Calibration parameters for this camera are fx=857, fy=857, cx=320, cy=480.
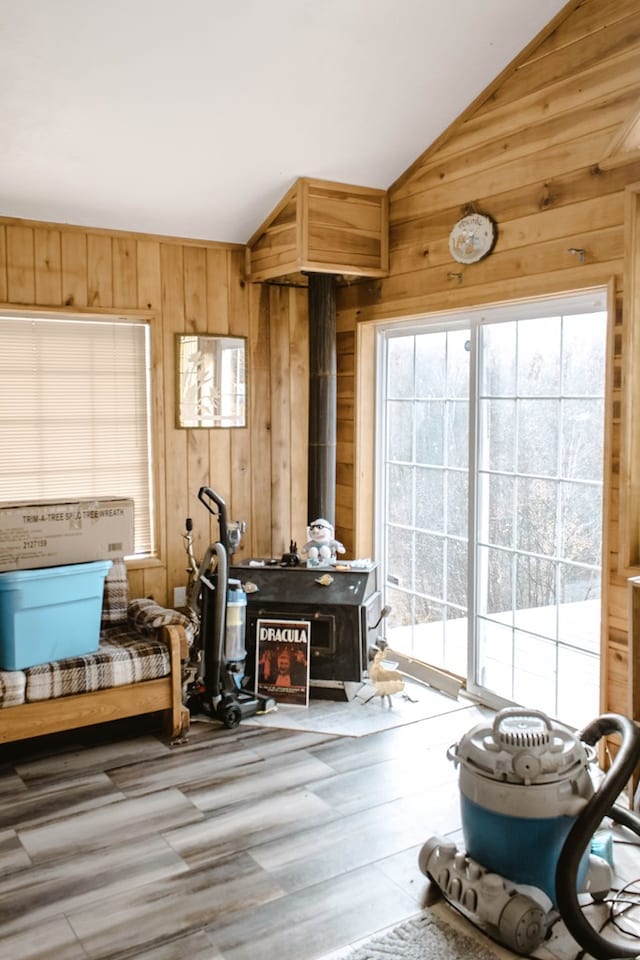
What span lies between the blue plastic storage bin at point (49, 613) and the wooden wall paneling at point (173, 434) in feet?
3.41

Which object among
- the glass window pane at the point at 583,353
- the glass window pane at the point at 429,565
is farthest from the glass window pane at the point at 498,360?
the glass window pane at the point at 429,565

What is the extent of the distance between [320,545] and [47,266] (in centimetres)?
198

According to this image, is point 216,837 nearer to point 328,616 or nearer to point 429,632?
point 328,616

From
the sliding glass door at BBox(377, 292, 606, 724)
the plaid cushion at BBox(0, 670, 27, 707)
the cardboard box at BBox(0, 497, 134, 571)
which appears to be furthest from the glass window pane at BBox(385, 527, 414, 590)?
the plaid cushion at BBox(0, 670, 27, 707)

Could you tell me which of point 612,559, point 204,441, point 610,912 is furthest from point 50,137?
point 610,912

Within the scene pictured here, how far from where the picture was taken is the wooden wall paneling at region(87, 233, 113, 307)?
4391mm

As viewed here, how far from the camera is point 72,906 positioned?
2.56 m

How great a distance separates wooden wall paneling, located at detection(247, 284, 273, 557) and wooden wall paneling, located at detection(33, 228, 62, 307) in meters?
1.10

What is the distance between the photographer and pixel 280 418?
505cm

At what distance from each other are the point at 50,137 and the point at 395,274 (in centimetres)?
182

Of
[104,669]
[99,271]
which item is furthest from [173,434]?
[104,669]

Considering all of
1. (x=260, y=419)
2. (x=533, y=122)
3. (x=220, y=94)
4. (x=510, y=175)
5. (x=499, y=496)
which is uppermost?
(x=220, y=94)

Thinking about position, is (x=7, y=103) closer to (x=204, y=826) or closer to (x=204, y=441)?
(x=204, y=441)

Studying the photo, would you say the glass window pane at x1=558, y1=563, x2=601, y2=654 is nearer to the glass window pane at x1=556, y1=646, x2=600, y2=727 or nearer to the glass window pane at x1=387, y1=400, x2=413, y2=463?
the glass window pane at x1=556, y1=646, x2=600, y2=727
